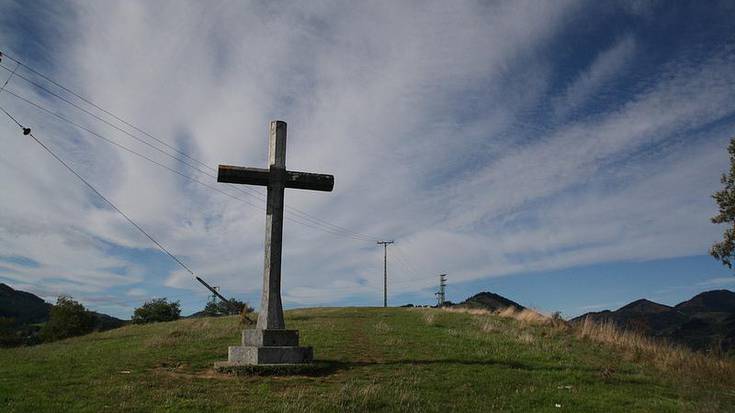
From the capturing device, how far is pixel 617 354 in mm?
15211

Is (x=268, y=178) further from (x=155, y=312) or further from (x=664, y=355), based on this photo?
(x=155, y=312)

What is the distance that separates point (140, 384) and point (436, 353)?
7.44 metres

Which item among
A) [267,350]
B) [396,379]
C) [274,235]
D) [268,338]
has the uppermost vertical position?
[274,235]

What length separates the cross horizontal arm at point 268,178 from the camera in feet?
45.1

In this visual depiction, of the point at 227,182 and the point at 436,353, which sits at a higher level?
the point at 227,182

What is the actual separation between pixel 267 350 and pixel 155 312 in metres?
54.1

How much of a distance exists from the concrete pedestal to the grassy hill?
1.97 ft

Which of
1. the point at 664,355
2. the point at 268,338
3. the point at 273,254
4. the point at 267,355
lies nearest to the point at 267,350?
the point at 267,355

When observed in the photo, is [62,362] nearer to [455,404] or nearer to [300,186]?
[300,186]

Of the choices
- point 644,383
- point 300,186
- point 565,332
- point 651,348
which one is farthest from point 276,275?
point 565,332

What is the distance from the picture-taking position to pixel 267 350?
39.7 feet

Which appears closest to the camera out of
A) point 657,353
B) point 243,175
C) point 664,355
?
point 243,175

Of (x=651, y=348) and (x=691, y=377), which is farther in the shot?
(x=651, y=348)

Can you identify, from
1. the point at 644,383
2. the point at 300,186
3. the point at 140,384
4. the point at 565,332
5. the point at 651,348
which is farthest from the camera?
the point at 565,332
